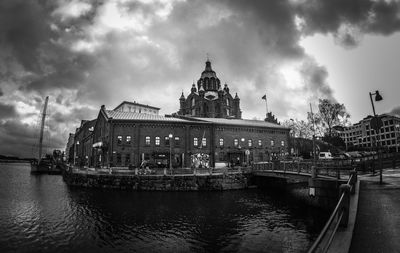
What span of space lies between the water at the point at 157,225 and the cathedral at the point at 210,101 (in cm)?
5198

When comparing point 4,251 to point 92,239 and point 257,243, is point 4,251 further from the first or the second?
point 257,243

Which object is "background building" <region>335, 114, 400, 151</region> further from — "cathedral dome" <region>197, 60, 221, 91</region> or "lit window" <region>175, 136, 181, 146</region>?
"lit window" <region>175, 136, 181, 146</region>

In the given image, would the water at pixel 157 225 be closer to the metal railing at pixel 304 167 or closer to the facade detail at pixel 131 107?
the metal railing at pixel 304 167

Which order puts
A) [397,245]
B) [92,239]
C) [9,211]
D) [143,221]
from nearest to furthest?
1. [397,245]
2. [92,239]
3. [143,221]
4. [9,211]

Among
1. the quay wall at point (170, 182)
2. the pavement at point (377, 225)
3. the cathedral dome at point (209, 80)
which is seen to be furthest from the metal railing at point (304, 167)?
the cathedral dome at point (209, 80)

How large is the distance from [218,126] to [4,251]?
4133cm

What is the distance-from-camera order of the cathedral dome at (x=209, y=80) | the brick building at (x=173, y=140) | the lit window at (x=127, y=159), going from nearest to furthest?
the lit window at (x=127, y=159) < the brick building at (x=173, y=140) < the cathedral dome at (x=209, y=80)

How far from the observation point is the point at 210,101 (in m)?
76.7

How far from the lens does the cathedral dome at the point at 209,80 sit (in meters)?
81.3

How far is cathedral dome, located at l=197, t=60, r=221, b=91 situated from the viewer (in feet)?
267

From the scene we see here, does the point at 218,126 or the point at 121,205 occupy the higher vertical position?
the point at 218,126

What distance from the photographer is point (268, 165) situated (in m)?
33.4

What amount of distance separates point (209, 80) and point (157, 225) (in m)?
68.5

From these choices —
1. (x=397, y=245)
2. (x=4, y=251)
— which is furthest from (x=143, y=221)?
(x=397, y=245)
